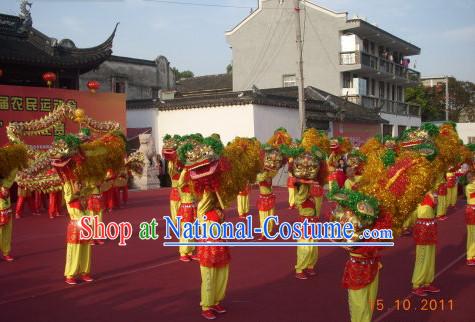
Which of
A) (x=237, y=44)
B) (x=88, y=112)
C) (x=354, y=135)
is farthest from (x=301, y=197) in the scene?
(x=237, y=44)

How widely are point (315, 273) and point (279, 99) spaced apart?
14.5m

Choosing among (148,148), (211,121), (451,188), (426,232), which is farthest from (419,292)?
(211,121)

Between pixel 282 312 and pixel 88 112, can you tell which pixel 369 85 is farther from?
pixel 282 312

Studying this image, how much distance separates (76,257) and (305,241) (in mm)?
3064

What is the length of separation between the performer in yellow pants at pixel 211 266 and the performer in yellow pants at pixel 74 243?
194cm

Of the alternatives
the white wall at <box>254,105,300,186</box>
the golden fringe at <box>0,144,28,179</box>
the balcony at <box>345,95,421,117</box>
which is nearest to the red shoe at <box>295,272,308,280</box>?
the golden fringe at <box>0,144,28,179</box>

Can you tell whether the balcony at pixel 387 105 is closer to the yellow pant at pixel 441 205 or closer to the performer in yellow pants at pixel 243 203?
the yellow pant at pixel 441 205

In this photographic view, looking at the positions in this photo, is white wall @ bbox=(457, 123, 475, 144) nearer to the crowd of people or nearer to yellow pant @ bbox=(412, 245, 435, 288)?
the crowd of people

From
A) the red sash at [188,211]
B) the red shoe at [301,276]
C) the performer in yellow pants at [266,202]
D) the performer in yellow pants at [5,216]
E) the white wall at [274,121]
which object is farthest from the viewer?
the white wall at [274,121]

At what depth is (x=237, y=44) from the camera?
29859mm

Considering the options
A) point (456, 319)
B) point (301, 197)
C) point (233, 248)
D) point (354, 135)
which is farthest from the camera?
point (354, 135)

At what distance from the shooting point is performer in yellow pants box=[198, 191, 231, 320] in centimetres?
500

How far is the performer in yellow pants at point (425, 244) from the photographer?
18.7 ft
